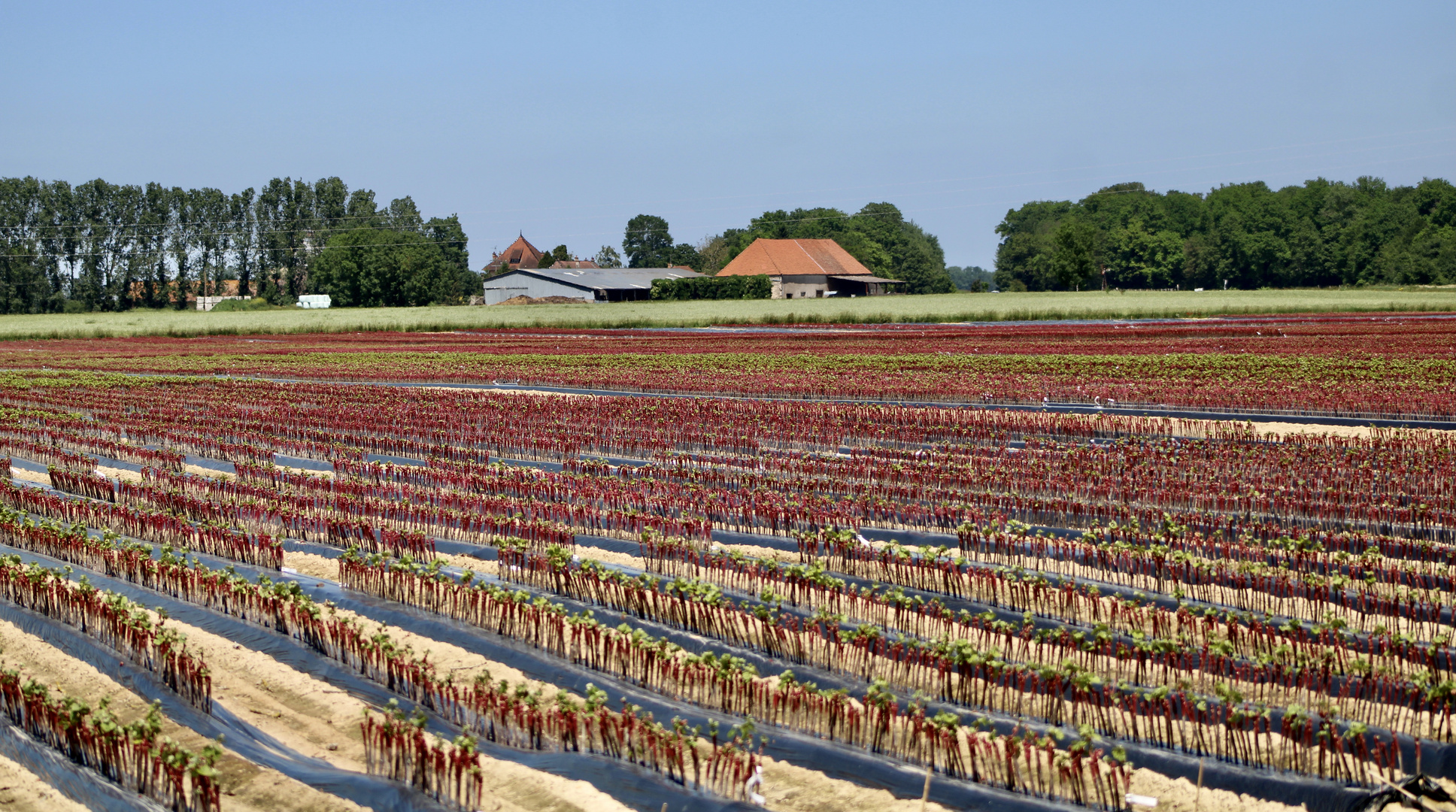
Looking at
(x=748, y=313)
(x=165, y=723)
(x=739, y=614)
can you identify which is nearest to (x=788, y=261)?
(x=748, y=313)

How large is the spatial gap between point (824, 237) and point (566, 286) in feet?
193

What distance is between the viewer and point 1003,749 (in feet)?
23.0

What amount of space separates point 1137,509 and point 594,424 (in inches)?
430

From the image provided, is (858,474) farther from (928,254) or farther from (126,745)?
(928,254)

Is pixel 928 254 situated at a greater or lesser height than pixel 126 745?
greater

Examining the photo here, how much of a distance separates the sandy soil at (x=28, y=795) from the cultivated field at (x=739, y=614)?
0.08 ft

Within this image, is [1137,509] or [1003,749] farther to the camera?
[1137,509]

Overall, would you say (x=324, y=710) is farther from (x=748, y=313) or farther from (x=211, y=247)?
(x=211, y=247)

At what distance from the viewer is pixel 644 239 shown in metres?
168

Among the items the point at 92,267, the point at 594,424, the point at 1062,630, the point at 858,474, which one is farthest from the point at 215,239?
the point at 1062,630

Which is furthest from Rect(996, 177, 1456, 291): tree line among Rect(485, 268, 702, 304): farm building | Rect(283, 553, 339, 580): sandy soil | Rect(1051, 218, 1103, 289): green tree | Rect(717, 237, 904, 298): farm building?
Rect(283, 553, 339, 580): sandy soil

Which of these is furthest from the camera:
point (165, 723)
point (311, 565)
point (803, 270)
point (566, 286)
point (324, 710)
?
point (803, 270)

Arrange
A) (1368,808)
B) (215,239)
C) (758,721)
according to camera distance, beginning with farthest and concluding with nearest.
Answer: (215,239), (758,721), (1368,808)

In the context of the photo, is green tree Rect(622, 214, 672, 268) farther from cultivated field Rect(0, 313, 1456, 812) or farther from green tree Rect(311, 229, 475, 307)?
cultivated field Rect(0, 313, 1456, 812)
